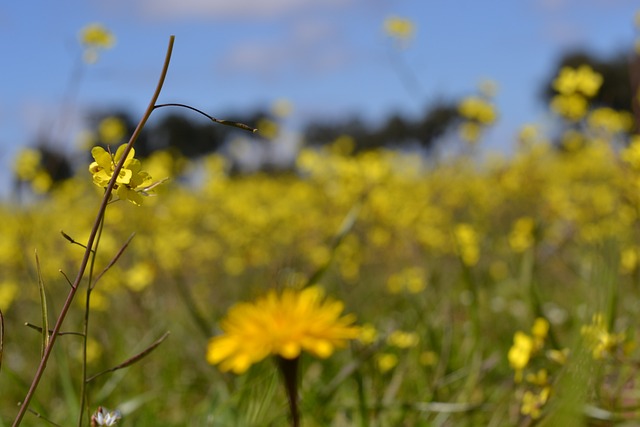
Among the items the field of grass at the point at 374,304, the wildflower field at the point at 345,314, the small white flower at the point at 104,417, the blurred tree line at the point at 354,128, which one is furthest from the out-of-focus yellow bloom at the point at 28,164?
the blurred tree line at the point at 354,128

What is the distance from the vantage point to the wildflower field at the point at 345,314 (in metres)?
0.82

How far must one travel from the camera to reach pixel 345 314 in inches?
109

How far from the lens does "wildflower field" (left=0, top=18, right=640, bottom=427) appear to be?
82cm

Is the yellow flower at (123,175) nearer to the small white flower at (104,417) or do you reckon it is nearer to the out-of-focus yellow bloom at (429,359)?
the small white flower at (104,417)

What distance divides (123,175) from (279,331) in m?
0.22

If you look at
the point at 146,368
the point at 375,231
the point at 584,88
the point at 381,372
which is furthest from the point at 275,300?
the point at 375,231

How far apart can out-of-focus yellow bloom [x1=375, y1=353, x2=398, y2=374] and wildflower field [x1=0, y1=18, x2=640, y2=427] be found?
0.4 inches

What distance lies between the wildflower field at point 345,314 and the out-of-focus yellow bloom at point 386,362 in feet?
0.04

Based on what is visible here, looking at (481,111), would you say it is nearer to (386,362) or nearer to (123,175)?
(386,362)

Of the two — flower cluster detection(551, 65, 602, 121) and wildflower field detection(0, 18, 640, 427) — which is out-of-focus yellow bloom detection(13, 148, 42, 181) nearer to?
wildflower field detection(0, 18, 640, 427)

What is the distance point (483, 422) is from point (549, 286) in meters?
2.85

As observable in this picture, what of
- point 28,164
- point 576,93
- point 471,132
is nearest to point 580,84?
point 576,93

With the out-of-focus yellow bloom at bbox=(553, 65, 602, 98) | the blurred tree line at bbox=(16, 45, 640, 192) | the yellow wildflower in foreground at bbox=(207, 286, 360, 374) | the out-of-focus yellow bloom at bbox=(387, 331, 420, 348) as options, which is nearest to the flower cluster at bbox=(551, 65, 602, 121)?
the out-of-focus yellow bloom at bbox=(553, 65, 602, 98)

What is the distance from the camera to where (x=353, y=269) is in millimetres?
4441
